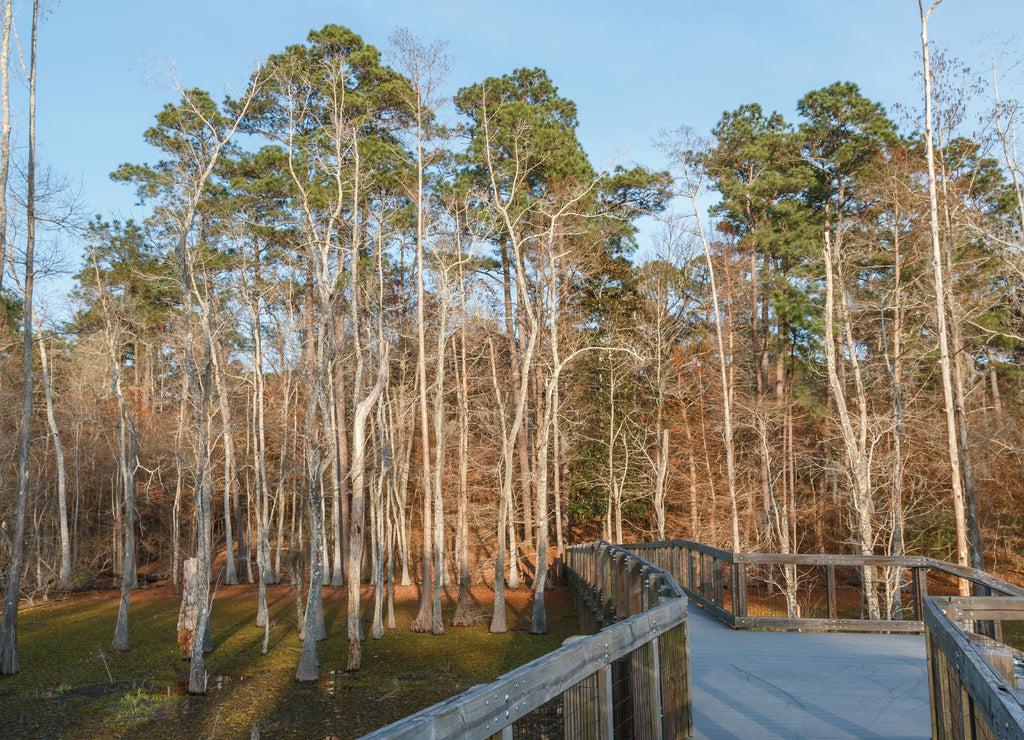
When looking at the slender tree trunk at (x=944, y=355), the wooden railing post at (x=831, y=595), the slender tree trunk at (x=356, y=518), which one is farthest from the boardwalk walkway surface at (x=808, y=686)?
the slender tree trunk at (x=356, y=518)

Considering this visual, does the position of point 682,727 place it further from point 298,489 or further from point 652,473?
point 298,489

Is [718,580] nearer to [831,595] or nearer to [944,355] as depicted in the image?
[831,595]

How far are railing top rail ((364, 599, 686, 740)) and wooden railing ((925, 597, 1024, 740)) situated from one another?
1498 millimetres

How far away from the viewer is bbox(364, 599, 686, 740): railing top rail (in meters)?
2.17

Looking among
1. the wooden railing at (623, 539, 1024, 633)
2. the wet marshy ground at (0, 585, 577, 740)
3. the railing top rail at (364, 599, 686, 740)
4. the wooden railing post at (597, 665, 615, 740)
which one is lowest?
the wet marshy ground at (0, 585, 577, 740)

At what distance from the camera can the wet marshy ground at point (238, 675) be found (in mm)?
12555

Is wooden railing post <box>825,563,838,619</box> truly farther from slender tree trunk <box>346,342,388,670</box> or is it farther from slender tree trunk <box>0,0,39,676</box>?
slender tree trunk <box>0,0,39,676</box>

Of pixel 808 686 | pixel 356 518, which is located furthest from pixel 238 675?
pixel 808 686

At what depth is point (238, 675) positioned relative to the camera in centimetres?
1609

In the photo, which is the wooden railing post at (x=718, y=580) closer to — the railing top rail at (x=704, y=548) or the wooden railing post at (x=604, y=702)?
the railing top rail at (x=704, y=548)

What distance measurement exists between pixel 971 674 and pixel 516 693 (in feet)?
5.45

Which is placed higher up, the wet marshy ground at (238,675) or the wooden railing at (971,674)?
the wooden railing at (971,674)

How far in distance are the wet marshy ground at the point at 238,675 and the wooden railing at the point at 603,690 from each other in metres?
8.61

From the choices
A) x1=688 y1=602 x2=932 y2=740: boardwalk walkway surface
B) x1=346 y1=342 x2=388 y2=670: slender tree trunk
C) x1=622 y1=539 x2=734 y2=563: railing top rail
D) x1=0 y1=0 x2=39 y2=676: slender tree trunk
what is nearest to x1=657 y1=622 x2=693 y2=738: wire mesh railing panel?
x1=688 y1=602 x2=932 y2=740: boardwalk walkway surface
